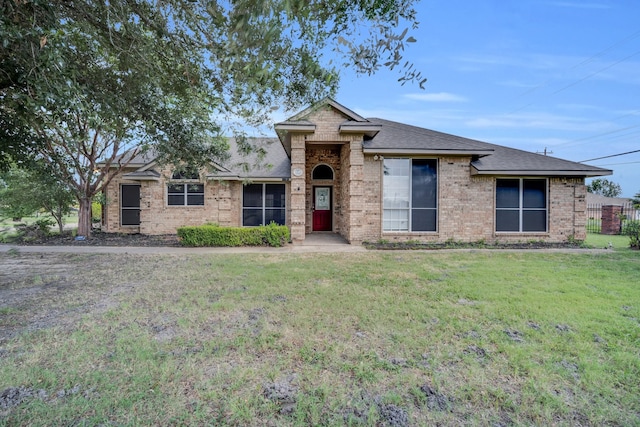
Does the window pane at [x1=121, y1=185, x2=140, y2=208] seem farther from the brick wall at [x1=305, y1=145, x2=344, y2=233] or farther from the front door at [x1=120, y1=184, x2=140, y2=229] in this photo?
the brick wall at [x1=305, y1=145, x2=344, y2=233]

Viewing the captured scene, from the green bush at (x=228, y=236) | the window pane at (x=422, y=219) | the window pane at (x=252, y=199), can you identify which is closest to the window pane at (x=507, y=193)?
the window pane at (x=422, y=219)

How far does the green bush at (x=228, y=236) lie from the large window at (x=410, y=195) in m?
4.27

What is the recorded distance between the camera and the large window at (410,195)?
1217cm

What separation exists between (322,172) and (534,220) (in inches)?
364

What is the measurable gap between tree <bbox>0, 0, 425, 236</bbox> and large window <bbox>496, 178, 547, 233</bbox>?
1022 cm

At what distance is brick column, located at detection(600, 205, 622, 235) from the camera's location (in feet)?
61.4

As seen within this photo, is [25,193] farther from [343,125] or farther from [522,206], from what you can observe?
[522,206]

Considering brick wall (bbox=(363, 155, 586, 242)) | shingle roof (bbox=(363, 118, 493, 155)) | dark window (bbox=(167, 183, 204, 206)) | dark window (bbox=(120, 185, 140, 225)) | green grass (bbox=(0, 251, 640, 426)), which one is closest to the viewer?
green grass (bbox=(0, 251, 640, 426))

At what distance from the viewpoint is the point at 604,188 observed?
57.8 meters

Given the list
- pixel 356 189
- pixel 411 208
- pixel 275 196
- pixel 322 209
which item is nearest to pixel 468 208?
pixel 411 208

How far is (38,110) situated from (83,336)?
313 centimetres

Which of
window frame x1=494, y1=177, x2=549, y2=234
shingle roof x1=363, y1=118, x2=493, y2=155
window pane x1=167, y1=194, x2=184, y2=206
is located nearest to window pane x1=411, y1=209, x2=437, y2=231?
shingle roof x1=363, y1=118, x2=493, y2=155

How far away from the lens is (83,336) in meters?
3.78

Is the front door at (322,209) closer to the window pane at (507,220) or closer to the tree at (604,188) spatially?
the window pane at (507,220)
